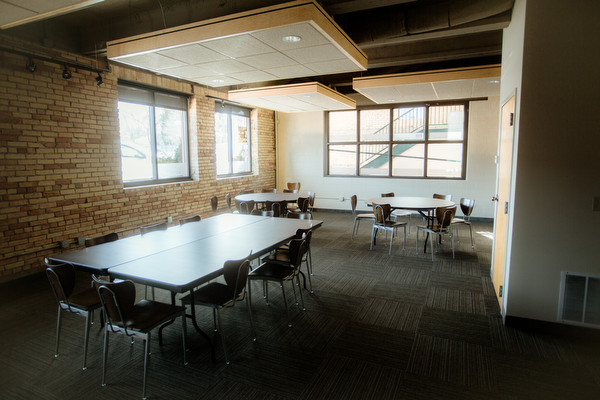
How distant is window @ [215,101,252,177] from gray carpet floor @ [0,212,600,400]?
16.8 ft

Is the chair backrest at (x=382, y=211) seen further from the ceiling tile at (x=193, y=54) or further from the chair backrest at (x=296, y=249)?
the ceiling tile at (x=193, y=54)

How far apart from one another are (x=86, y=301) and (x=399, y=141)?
846 cm

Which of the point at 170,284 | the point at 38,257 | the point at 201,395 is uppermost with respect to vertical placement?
the point at 170,284

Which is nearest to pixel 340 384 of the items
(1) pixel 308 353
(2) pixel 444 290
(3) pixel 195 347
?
(1) pixel 308 353

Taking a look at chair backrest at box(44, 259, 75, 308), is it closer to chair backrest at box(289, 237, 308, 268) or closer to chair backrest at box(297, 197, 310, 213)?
chair backrest at box(289, 237, 308, 268)

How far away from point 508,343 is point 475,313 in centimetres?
62

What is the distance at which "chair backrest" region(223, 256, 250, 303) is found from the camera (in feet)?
9.27

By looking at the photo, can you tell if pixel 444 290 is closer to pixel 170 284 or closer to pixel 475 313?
pixel 475 313

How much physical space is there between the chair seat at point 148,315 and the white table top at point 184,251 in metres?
0.30

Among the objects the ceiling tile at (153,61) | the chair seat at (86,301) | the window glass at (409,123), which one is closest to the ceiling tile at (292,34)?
the ceiling tile at (153,61)

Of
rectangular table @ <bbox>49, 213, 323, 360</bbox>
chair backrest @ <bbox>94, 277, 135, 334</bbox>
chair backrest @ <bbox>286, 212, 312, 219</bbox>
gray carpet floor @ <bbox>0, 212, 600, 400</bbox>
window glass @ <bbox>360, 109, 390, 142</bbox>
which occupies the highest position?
window glass @ <bbox>360, 109, 390, 142</bbox>

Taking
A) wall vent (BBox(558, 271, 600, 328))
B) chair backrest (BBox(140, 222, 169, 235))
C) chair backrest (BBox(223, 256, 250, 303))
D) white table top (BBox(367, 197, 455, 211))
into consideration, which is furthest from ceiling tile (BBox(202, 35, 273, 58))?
wall vent (BBox(558, 271, 600, 328))

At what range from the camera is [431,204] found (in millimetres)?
6230

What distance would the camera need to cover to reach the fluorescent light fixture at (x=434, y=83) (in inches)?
231
